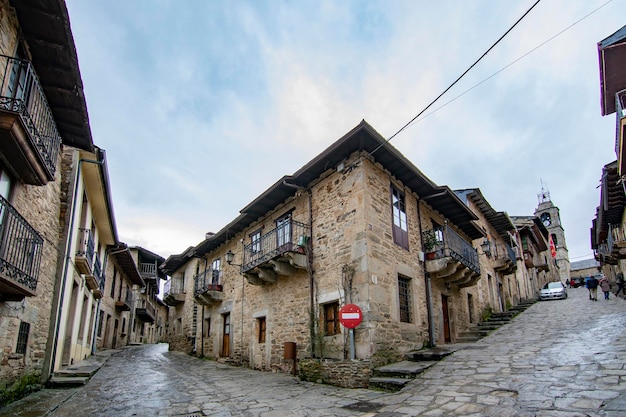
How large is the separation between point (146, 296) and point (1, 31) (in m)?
27.8

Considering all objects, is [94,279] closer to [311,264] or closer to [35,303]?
[35,303]

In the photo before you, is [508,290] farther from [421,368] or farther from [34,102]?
[34,102]

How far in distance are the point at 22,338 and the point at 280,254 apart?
5935 millimetres

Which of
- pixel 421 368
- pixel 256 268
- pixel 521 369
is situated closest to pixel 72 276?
pixel 256 268

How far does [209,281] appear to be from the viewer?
18.0 meters

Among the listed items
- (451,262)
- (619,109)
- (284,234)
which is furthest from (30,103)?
(619,109)

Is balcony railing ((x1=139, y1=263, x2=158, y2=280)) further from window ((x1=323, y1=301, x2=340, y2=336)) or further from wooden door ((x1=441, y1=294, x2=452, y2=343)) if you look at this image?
wooden door ((x1=441, y1=294, x2=452, y2=343))

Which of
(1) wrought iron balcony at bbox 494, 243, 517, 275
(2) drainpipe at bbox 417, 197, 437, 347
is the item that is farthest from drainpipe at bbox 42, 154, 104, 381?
(1) wrought iron balcony at bbox 494, 243, 517, 275

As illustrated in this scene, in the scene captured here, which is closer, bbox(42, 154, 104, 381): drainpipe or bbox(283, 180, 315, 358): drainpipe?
bbox(42, 154, 104, 381): drainpipe

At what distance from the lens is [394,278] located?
1043 centimetres

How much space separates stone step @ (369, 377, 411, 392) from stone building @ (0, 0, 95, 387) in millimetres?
6623

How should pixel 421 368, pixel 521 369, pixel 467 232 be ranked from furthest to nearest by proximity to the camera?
pixel 467 232 < pixel 421 368 < pixel 521 369

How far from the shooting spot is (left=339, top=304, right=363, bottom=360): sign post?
346 inches

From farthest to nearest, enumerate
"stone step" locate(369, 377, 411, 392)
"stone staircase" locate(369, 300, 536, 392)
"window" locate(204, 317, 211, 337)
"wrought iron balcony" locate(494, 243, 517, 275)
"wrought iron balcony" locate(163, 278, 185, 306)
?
1. "wrought iron balcony" locate(163, 278, 185, 306)
2. "wrought iron balcony" locate(494, 243, 517, 275)
3. "window" locate(204, 317, 211, 337)
4. "stone staircase" locate(369, 300, 536, 392)
5. "stone step" locate(369, 377, 411, 392)
